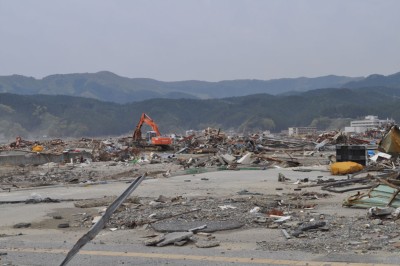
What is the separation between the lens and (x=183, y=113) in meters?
190

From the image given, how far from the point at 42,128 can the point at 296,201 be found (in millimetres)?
154953

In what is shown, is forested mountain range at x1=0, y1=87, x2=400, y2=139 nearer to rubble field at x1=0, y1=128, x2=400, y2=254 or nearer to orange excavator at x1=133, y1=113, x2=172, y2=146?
orange excavator at x1=133, y1=113, x2=172, y2=146

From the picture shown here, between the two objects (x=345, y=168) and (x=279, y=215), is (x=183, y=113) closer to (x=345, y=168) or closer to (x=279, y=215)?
(x=345, y=168)

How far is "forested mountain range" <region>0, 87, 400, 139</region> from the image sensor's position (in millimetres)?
156500

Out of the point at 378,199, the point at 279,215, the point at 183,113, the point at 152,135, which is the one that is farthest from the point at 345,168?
the point at 183,113

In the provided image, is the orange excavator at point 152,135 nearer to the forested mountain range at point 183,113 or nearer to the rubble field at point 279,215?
the rubble field at point 279,215

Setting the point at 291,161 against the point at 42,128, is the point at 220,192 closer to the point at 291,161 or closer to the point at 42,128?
the point at 291,161

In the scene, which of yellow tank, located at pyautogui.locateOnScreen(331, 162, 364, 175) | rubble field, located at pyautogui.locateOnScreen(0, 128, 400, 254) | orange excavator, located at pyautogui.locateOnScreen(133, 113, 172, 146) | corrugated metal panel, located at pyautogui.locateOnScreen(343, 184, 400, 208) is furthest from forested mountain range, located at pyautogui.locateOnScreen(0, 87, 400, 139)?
corrugated metal panel, located at pyautogui.locateOnScreen(343, 184, 400, 208)

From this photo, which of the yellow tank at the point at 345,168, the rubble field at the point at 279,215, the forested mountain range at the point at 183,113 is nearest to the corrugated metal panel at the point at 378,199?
the rubble field at the point at 279,215

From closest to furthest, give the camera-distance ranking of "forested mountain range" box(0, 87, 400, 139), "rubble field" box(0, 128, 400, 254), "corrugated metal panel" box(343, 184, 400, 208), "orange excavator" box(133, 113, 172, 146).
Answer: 1. "rubble field" box(0, 128, 400, 254)
2. "corrugated metal panel" box(343, 184, 400, 208)
3. "orange excavator" box(133, 113, 172, 146)
4. "forested mountain range" box(0, 87, 400, 139)

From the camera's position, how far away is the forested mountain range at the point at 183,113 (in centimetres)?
15650

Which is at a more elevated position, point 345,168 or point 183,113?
point 183,113

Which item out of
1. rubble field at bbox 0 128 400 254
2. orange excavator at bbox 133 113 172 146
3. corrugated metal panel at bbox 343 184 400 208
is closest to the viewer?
rubble field at bbox 0 128 400 254

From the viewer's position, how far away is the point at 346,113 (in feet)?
511
